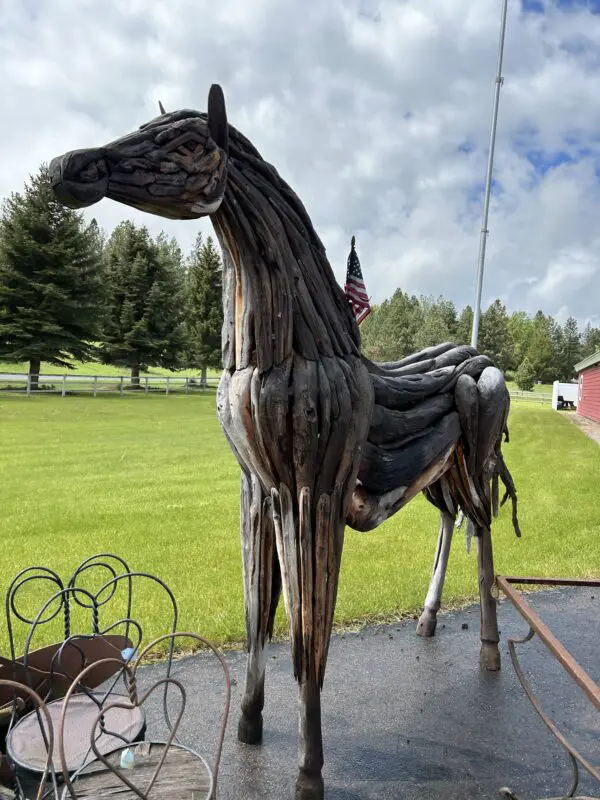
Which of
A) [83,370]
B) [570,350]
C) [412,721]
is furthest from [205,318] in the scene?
[570,350]

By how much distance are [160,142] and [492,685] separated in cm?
329

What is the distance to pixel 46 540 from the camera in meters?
6.01

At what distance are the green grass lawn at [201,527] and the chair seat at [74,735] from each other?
4.67ft

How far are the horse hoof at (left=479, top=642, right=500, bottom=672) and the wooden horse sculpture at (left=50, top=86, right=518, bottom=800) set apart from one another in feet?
4.63

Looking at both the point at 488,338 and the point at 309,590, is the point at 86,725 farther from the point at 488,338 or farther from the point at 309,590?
the point at 488,338

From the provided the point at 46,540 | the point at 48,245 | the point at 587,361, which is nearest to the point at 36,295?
the point at 48,245

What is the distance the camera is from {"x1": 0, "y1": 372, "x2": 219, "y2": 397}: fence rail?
23281 mm

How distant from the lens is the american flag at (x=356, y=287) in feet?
11.8

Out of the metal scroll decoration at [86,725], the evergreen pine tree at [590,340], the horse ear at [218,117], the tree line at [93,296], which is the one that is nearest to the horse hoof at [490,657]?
the metal scroll decoration at [86,725]

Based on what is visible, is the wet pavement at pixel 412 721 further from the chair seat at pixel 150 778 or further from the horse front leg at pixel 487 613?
the chair seat at pixel 150 778

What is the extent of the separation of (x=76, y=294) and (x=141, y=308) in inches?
206

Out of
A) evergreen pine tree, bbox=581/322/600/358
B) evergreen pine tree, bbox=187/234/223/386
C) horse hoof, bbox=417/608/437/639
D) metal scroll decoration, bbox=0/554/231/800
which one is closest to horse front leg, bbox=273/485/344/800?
metal scroll decoration, bbox=0/554/231/800

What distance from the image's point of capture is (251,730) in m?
2.79

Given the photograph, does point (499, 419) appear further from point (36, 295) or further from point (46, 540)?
point (36, 295)
